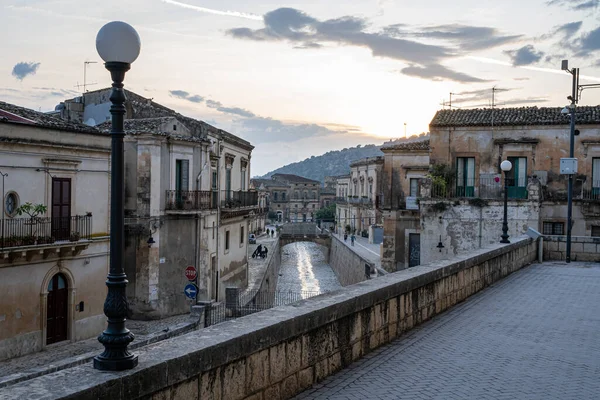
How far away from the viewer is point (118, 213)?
484 centimetres

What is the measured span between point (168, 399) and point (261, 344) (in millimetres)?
1201

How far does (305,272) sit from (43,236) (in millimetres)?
47709

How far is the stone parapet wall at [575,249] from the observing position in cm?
2034

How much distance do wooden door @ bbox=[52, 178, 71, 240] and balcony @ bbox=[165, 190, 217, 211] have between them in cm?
570

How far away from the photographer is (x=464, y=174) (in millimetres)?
30391

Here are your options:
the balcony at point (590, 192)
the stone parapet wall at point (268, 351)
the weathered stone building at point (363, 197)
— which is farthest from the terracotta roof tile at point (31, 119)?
the weathered stone building at point (363, 197)

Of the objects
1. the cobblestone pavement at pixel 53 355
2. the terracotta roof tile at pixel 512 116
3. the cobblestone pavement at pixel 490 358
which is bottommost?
the cobblestone pavement at pixel 53 355

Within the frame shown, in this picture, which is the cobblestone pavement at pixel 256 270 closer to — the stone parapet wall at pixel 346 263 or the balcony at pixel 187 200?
the stone parapet wall at pixel 346 263

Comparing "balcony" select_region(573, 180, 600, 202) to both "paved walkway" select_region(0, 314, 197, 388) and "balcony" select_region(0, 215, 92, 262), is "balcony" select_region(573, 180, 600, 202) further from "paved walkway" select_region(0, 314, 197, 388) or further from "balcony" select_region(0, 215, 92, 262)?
"balcony" select_region(0, 215, 92, 262)

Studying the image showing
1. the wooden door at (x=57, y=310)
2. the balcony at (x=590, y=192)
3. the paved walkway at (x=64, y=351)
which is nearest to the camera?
the paved walkway at (x=64, y=351)

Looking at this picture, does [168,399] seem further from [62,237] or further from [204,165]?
[204,165]

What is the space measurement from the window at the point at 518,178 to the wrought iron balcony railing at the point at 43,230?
64.0 feet

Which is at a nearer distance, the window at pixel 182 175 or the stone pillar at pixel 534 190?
the window at pixel 182 175

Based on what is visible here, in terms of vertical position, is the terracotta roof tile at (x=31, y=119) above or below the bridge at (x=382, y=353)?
above
